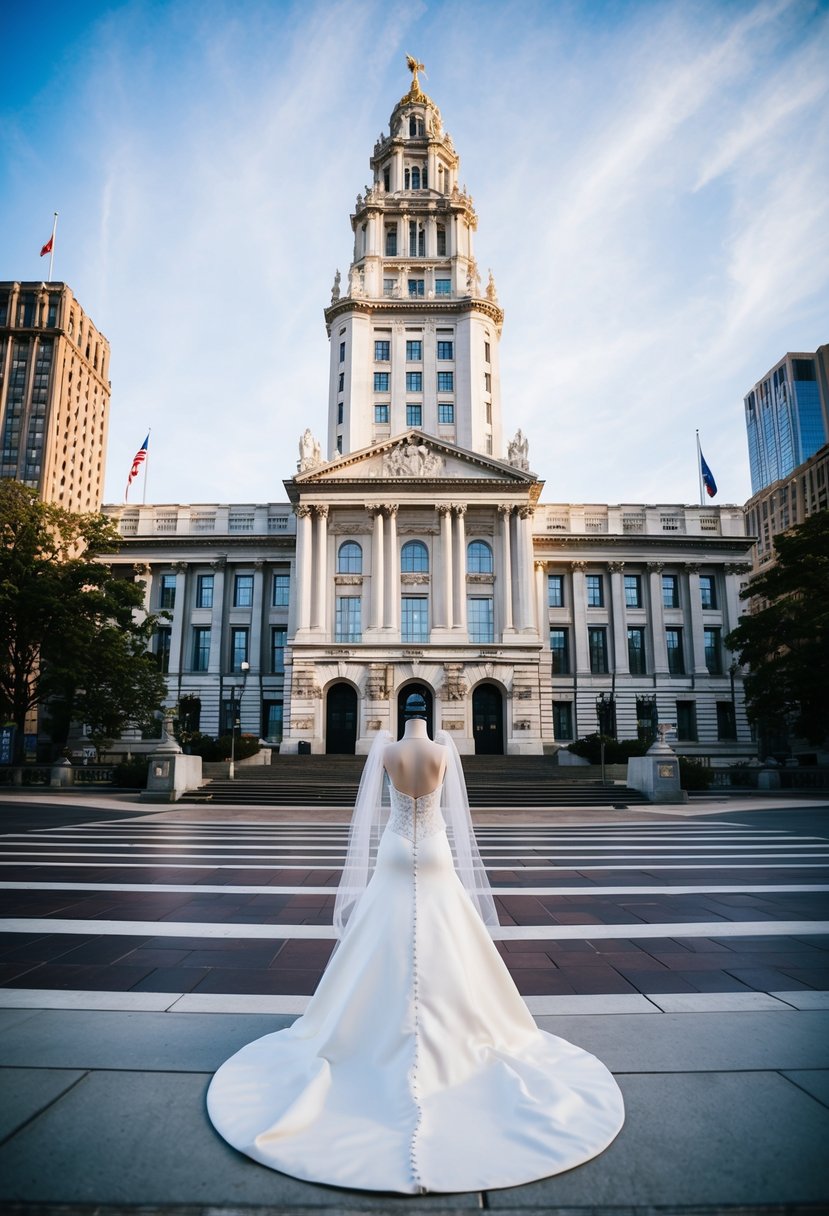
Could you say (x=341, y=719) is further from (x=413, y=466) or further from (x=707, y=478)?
(x=707, y=478)

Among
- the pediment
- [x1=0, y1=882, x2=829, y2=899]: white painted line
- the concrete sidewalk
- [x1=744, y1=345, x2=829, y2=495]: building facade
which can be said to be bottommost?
[x1=0, y1=882, x2=829, y2=899]: white painted line

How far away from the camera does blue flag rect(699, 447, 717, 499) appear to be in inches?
1734

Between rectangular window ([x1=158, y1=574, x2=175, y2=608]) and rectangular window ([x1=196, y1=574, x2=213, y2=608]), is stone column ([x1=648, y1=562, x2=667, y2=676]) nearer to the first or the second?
rectangular window ([x1=196, y1=574, x2=213, y2=608])

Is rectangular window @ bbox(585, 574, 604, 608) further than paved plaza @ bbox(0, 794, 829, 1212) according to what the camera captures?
Yes

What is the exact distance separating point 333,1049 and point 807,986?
A: 147 inches

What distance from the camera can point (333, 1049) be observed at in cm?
366

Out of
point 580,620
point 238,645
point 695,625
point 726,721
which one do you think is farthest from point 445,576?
point 726,721

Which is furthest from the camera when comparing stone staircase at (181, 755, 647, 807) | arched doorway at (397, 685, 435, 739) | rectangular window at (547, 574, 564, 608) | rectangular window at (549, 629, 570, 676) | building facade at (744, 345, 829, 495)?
building facade at (744, 345, 829, 495)

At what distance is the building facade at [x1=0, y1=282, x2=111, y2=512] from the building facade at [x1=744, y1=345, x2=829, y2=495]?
119488mm

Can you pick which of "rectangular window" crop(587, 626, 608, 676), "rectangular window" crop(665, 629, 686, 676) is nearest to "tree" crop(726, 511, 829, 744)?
"rectangular window" crop(665, 629, 686, 676)

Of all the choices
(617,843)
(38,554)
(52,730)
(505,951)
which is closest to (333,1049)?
(505,951)

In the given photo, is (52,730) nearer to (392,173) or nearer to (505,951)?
(505,951)

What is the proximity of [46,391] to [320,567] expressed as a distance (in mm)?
75303

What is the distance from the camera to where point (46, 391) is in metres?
97.4
